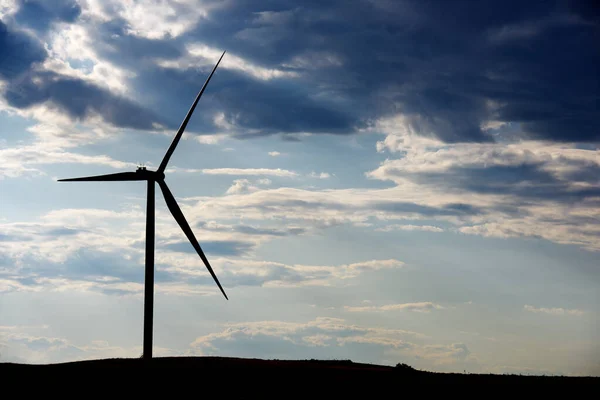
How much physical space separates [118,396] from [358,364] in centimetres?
2995

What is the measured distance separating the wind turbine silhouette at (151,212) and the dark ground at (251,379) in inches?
A: 169

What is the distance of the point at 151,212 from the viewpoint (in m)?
75.6

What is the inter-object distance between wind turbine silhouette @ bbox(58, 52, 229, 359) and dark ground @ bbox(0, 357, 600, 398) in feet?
14.0

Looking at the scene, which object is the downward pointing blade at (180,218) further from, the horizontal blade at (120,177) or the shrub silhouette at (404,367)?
the shrub silhouette at (404,367)

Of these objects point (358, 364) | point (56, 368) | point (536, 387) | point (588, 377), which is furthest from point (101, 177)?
point (588, 377)

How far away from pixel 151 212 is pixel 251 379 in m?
20.8

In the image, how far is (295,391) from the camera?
59.7 meters

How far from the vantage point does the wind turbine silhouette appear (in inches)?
2884

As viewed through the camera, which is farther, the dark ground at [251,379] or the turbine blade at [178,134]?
the turbine blade at [178,134]

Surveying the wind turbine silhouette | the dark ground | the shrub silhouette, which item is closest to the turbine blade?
the wind turbine silhouette

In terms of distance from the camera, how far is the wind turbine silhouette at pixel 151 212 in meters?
73.2

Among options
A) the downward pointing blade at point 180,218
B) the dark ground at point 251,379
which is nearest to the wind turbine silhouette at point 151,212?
the downward pointing blade at point 180,218

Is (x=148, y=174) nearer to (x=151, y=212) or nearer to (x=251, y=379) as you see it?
(x=151, y=212)

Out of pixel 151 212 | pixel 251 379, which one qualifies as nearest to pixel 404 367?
pixel 251 379
